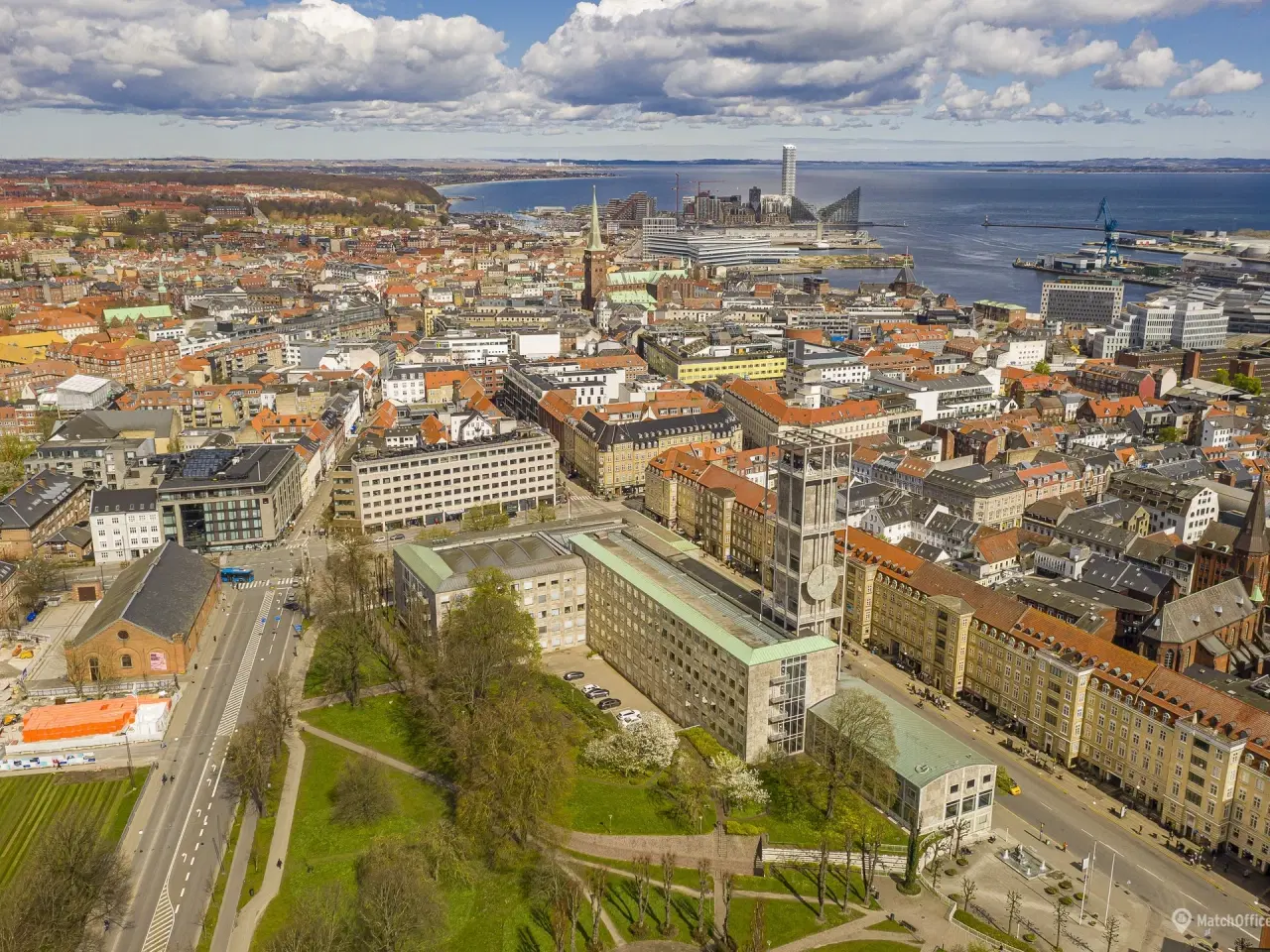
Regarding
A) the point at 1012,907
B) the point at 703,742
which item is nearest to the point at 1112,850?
the point at 1012,907

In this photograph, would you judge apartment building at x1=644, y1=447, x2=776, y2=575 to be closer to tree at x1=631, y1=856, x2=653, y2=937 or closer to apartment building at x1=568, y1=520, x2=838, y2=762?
apartment building at x1=568, y1=520, x2=838, y2=762

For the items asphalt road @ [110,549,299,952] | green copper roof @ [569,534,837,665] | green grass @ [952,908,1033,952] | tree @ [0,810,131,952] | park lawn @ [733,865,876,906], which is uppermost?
green copper roof @ [569,534,837,665]

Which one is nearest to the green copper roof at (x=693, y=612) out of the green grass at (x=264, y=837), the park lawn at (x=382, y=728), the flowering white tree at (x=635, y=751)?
the flowering white tree at (x=635, y=751)

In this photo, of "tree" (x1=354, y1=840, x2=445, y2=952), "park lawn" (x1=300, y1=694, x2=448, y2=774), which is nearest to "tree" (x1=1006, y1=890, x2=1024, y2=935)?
"tree" (x1=354, y1=840, x2=445, y2=952)

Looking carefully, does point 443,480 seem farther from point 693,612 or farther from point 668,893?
point 668,893

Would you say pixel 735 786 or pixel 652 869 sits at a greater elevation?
pixel 735 786

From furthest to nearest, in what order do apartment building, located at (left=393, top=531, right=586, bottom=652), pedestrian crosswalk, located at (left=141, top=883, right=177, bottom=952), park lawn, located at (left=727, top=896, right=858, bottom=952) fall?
apartment building, located at (left=393, top=531, right=586, bottom=652), park lawn, located at (left=727, top=896, right=858, bottom=952), pedestrian crosswalk, located at (left=141, top=883, right=177, bottom=952)

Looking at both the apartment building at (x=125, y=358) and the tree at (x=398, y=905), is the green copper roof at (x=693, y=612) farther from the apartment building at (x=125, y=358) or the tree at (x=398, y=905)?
the apartment building at (x=125, y=358)
